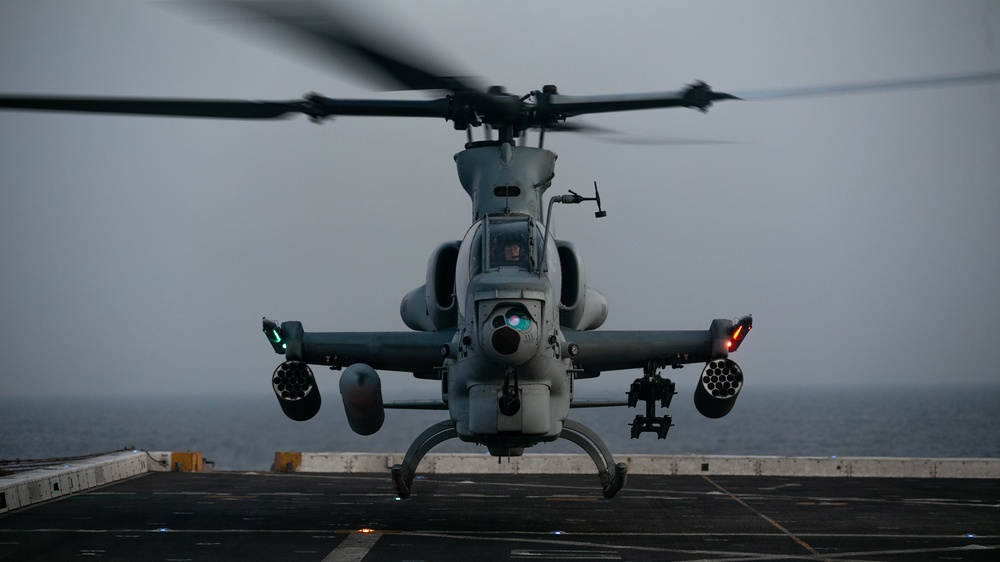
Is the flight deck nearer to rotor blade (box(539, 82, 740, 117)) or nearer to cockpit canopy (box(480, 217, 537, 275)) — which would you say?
cockpit canopy (box(480, 217, 537, 275))

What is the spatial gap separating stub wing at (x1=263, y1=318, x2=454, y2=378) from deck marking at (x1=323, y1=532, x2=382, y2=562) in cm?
344

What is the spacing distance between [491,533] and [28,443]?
10324cm

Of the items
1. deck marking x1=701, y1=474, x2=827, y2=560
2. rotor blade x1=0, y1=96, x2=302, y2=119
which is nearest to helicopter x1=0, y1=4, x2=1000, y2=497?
rotor blade x1=0, y1=96, x2=302, y2=119

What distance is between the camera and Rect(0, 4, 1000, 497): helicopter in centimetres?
1670

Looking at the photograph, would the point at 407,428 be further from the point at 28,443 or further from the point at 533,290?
the point at 533,290

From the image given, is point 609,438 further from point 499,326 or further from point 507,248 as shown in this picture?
point 499,326

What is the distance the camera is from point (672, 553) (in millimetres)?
17406

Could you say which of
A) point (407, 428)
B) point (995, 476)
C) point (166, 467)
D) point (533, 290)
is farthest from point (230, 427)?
point (533, 290)

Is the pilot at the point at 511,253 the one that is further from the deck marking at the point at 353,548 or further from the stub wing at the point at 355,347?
the deck marking at the point at 353,548

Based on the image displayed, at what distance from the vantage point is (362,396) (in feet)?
60.1

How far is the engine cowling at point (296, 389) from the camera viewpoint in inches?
800

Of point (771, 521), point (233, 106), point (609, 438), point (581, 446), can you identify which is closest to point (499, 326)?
point (581, 446)

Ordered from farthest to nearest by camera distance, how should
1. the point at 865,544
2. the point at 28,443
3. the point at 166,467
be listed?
1. the point at 28,443
2. the point at 166,467
3. the point at 865,544

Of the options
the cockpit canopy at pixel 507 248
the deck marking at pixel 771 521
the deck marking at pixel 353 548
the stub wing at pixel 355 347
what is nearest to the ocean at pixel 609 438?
the deck marking at pixel 771 521
